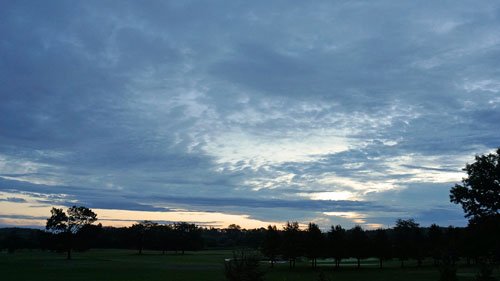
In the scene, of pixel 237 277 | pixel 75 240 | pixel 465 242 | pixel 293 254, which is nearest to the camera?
pixel 237 277

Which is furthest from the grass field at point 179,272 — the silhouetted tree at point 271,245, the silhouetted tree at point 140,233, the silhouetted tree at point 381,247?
the silhouetted tree at point 140,233

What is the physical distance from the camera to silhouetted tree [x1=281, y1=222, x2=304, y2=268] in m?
82.4

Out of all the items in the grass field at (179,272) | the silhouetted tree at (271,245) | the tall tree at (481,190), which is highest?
the tall tree at (481,190)

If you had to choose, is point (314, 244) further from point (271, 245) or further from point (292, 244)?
point (271, 245)

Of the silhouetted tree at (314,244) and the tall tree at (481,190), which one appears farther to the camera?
the silhouetted tree at (314,244)

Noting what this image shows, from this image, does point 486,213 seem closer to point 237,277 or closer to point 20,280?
point 237,277

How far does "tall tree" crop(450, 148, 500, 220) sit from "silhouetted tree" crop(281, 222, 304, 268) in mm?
34390

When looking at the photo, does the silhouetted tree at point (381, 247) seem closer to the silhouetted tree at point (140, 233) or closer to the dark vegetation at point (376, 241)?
the dark vegetation at point (376, 241)

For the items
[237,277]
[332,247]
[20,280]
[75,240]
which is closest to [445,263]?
[237,277]

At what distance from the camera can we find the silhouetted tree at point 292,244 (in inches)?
3246

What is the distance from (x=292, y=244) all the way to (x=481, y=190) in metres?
38.5

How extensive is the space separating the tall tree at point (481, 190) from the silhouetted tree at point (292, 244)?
34390 mm

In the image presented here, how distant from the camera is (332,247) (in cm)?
8256

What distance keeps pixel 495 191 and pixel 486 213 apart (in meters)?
2.74
